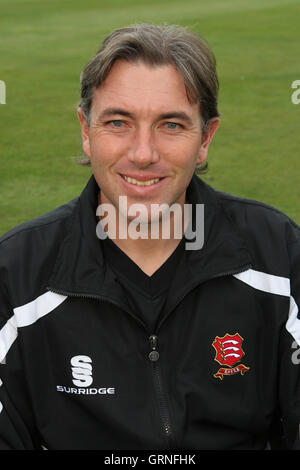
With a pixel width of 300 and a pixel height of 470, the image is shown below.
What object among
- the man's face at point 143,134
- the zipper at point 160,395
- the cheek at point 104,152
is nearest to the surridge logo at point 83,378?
the zipper at point 160,395

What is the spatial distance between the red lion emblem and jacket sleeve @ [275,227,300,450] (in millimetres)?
129

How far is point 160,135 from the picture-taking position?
2369 millimetres

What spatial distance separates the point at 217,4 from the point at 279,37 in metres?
3.53

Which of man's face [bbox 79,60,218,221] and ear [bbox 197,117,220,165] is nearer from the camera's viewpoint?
man's face [bbox 79,60,218,221]

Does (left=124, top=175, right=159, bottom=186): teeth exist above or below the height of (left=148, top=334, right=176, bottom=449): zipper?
above

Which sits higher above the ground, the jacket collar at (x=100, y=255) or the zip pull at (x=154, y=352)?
the jacket collar at (x=100, y=255)

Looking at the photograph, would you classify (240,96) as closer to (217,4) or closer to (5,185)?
(5,185)

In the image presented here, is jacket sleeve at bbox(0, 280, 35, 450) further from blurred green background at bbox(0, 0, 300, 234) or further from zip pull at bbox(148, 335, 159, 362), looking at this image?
blurred green background at bbox(0, 0, 300, 234)

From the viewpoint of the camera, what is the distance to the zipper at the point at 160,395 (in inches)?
93.4

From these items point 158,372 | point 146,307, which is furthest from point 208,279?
point 158,372

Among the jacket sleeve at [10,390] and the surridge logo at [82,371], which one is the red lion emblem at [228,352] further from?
the jacket sleeve at [10,390]

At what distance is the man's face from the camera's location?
2.33m

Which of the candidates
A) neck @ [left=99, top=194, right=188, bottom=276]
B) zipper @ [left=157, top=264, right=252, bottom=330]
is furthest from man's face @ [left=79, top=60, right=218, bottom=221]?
zipper @ [left=157, top=264, right=252, bottom=330]

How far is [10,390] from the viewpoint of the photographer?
2.42 meters
